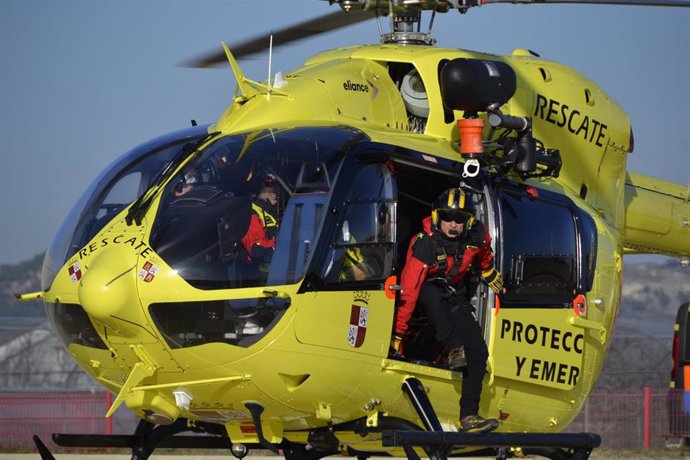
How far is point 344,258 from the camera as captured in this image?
7590mm

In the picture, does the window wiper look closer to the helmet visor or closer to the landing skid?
the landing skid

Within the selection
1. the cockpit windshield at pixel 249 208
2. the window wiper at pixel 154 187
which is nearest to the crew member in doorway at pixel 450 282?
the cockpit windshield at pixel 249 208

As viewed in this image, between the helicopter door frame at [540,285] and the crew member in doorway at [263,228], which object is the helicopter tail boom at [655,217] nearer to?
the helicopter door frame at [540,285]

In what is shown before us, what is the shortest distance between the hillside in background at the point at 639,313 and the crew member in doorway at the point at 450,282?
55.9 ft

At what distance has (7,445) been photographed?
16.8 meters

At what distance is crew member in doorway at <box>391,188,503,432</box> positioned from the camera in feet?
26.6

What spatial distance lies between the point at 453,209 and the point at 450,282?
22.8 inches

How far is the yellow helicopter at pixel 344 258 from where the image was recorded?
7289mm

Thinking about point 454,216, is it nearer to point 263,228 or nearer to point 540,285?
point 540,285

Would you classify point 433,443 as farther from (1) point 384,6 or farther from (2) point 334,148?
(1) point 384,6

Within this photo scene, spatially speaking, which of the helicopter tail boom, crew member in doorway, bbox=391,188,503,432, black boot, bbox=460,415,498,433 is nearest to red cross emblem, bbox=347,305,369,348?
crew member in doorway, bbox=391,188,503,432

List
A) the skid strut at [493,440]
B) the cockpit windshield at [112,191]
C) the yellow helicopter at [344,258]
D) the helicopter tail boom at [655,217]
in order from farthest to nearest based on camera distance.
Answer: the helicopter tail boom at [655,217]
the cockpit windshield at [112,191]
the skid strut at [493,440]
the yellow helicopter at [344,258]

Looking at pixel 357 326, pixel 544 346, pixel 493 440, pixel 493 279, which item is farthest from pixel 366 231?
pixel 544 346

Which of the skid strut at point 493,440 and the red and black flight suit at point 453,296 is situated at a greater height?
the red and black flight suit at point 453,296
